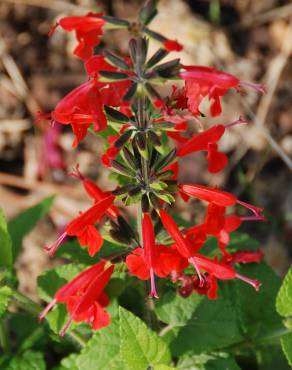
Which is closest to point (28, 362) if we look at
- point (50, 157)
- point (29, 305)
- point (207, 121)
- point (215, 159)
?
point (29, 305)

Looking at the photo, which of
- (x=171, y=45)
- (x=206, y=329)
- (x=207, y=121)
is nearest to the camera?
(x=171, y=45)

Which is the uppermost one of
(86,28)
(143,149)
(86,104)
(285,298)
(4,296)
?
(86,28)

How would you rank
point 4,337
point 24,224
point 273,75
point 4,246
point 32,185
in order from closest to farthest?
point 4,246
point 4,337
point 24,224
point 32,185
point 273,75

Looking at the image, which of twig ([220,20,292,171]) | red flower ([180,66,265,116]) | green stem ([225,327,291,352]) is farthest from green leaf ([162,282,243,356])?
twig ([220,20,292,171])

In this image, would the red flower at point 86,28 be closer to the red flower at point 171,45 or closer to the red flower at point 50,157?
the red flower at point 171,45

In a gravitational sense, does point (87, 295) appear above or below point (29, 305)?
above

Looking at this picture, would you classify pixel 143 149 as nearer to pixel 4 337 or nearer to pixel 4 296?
pixel 4 296

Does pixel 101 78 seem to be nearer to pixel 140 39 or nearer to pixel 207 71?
pixel 140 39

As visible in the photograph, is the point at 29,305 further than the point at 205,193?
Yes
